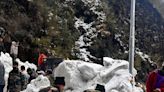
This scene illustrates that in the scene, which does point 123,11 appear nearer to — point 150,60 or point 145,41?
point 145,41

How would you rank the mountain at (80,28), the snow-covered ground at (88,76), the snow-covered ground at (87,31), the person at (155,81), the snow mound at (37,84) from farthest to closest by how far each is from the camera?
the snow-covered ground at (87,31) < the mountain at (80,28) < the snow-covered ground at (88,76) < the snow mound at (37,84) < the person at (155,81)

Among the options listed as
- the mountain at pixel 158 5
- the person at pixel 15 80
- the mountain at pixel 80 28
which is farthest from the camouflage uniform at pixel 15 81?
the mountain at pixel 158 5

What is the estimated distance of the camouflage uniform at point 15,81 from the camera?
507 inches

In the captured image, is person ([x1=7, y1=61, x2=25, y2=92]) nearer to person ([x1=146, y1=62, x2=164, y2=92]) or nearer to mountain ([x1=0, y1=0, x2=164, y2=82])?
person ([x1=146, y1=62, x2=164, y2=92])

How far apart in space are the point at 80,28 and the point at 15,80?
1853 cm

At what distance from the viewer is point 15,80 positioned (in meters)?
12.9

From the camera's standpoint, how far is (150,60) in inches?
1267

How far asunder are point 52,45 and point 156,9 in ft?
51.4

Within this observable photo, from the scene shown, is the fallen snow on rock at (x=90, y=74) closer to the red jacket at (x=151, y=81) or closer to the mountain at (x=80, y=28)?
the red jacket at (x=151, y=81)

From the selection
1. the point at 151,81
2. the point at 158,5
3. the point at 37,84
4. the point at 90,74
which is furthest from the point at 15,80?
the point at 158,5

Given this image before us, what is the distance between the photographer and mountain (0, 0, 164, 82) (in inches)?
1048

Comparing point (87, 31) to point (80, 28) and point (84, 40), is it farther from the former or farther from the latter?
point (84, 40)

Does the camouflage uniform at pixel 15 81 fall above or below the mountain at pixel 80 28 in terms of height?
below

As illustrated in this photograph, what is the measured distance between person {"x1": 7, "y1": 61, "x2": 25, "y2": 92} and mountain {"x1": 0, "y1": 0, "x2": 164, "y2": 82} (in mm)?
11797
